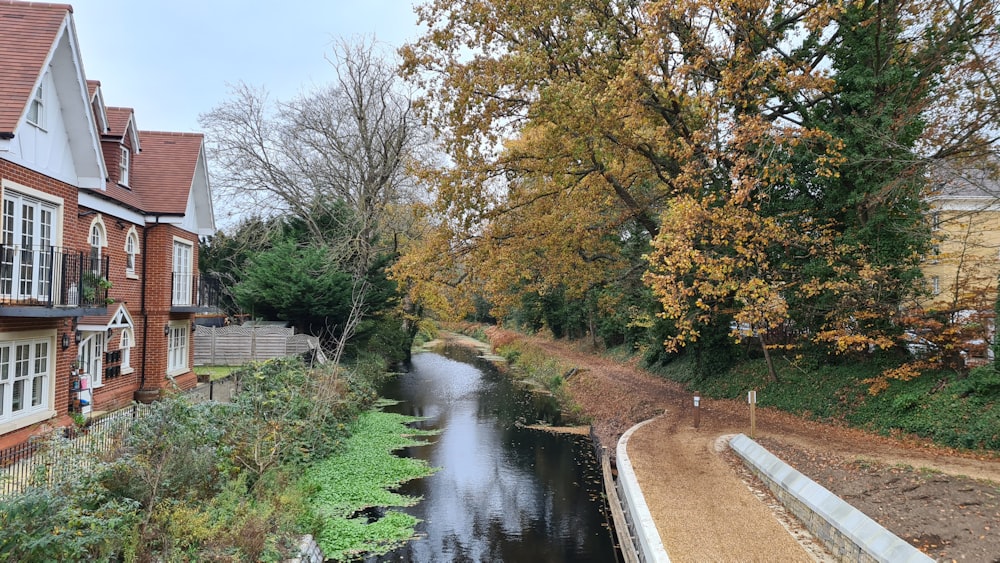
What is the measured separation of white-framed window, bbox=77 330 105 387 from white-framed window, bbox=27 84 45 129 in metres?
5.44

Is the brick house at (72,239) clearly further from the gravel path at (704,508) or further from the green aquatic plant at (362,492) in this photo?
the gravel path at (704,508)

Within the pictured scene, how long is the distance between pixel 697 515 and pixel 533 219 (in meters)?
11.1

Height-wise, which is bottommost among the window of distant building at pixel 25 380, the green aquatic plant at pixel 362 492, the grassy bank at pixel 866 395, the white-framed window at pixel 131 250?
the green aquatic plant at pixel 362 492

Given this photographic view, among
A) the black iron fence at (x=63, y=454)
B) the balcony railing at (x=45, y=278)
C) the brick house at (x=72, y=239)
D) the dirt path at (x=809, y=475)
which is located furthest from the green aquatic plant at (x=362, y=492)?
the balcony railing at (x=45, y=278)

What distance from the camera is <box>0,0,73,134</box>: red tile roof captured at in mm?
10288

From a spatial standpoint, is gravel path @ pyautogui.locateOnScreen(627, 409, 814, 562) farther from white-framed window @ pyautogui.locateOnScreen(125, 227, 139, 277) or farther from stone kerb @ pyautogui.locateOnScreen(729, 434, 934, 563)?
white-framed window @ pyautogui.locateOnScreen(125, 227, 139, 277)

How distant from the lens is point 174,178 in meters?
18.4

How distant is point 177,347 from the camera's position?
19.4 meters

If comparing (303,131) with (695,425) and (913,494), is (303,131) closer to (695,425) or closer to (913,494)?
(695,425)

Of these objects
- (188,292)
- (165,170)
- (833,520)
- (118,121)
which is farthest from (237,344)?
(833,520)

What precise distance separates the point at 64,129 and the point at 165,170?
6.41 metres

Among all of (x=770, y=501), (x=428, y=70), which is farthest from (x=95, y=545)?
(x=428, y=70)

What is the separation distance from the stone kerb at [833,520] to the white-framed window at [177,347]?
A: 17.2 m

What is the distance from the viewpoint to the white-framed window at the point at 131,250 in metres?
16.5
